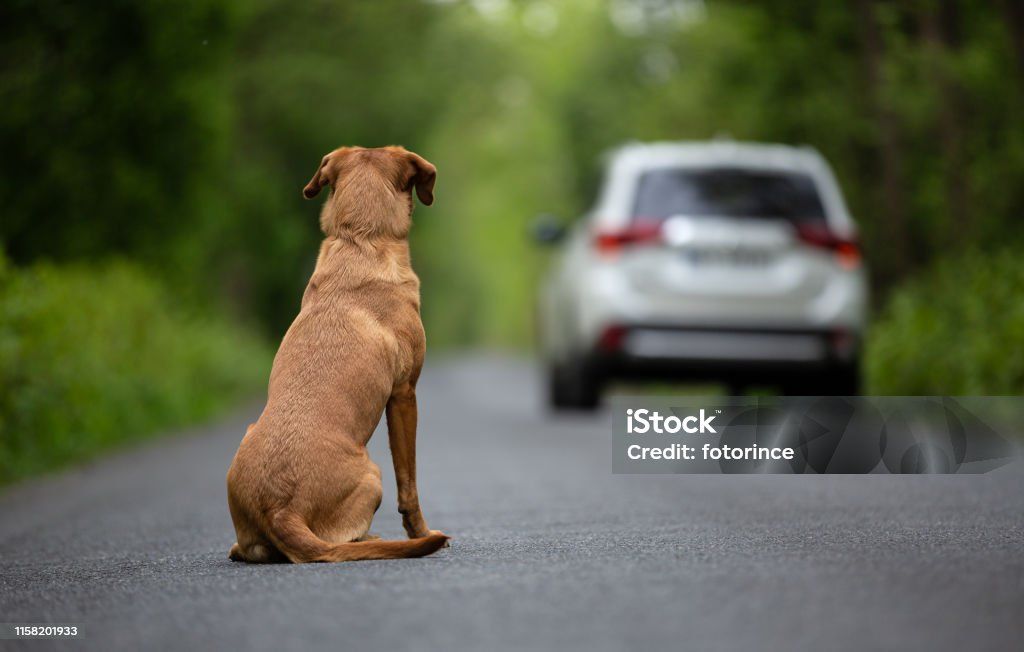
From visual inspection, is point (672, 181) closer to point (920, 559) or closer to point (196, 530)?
point (196, 530)

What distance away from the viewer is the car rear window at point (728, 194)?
37.1 ft

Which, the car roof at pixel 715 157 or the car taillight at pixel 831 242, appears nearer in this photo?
the car taillight at pixel 831 242

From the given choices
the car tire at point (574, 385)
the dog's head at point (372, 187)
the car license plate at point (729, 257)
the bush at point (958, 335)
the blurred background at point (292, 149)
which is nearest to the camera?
the dog's head at point (372, 187)

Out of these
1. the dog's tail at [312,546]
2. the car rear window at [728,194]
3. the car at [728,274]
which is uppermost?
the car rear window at [728,194]

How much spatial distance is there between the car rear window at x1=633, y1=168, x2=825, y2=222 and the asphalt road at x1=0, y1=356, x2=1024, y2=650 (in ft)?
10.4

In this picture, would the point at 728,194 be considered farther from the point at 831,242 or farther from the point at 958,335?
the point at 958,335

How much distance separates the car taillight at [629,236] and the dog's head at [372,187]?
5.37 m

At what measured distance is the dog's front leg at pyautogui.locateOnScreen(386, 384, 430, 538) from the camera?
5.51 m

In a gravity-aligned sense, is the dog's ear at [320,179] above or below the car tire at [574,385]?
above

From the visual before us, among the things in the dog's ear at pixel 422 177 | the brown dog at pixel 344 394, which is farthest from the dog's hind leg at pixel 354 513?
the dog's ear at pixel 422 177

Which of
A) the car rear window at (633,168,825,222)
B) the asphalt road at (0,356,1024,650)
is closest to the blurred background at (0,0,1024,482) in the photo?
the car rear window at (633,168,825,222)

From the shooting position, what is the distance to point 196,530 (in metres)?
6.98

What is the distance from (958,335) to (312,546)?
394 inches

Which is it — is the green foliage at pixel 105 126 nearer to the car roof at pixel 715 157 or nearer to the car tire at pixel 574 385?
the car tire at pixel 574 385
